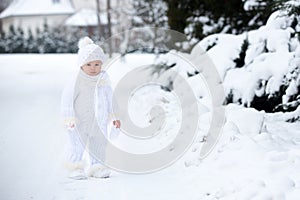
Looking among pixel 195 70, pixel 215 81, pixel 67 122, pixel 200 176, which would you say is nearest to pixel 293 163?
pixel 200 176

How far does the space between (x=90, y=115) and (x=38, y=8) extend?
119 ft

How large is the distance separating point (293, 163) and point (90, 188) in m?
1.94

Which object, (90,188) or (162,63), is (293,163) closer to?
(90,188)

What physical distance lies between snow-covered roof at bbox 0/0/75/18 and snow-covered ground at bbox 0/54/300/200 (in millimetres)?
33383

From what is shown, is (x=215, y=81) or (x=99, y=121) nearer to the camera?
(x=99, y=121)

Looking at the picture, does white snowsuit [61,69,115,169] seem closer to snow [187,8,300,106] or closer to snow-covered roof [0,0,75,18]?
snow [187,8,300,106]

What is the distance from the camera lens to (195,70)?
7828 mm

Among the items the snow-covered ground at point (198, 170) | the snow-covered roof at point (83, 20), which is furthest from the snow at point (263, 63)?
the snow-covered roof at point (83, 20)

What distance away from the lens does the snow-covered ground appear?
12.8 ft

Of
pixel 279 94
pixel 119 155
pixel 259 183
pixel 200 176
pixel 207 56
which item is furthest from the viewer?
pixel 207 56

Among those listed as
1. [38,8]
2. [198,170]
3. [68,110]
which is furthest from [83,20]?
[198,170]

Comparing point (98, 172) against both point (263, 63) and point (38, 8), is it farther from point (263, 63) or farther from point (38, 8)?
point (38, 8)

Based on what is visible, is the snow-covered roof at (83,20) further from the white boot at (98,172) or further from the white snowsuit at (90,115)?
the white boot at (98,172)

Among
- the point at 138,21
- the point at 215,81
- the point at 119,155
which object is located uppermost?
the point at 215,81
